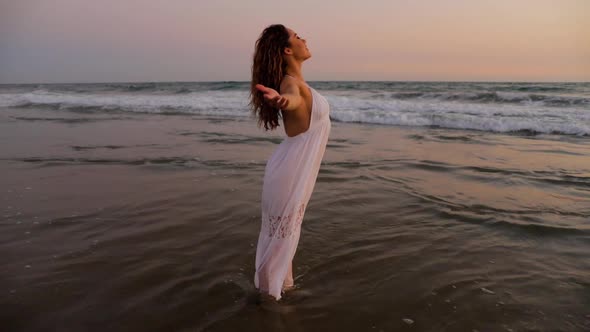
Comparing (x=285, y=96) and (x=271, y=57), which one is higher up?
(x=271, y=57)

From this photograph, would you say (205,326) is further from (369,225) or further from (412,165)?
(412,165)

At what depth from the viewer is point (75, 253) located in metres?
4.05

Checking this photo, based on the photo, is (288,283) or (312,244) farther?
(312,244)

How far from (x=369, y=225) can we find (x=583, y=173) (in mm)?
4777

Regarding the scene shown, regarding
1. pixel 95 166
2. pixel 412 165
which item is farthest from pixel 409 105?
pixel 95 166

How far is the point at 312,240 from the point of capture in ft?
15.1

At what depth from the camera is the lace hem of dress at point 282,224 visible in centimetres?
307

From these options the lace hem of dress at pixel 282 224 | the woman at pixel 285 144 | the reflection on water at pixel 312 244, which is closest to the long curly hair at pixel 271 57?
Result: the woman at pixel 285 144

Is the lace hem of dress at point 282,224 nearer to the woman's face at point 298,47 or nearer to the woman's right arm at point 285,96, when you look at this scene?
the woman's right arm at point 285,96

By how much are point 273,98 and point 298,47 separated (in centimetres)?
63

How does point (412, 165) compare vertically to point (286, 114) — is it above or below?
below

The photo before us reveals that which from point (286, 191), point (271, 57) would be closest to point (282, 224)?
point (286, 191)

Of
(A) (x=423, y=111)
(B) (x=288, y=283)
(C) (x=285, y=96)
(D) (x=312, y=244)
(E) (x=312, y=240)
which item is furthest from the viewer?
(A) (x=423, y=111)

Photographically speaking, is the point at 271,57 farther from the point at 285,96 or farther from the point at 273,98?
the point at 273,98
